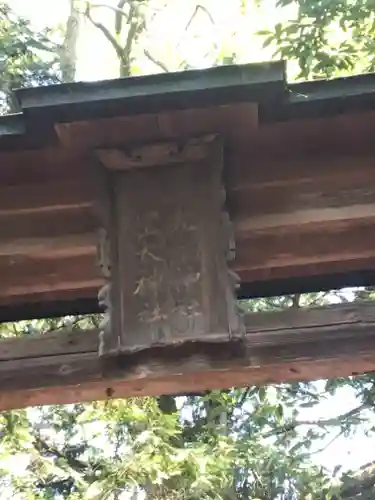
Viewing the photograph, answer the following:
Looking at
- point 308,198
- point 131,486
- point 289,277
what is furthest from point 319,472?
point 308,198

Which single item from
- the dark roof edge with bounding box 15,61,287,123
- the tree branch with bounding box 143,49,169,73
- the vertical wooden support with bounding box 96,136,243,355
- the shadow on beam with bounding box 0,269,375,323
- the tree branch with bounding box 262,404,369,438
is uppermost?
the dark roof edge with bounding box 15,61,287,123

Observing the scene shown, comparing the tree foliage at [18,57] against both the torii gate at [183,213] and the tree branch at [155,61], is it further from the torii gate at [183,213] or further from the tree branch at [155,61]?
the torii gate at [183,213]

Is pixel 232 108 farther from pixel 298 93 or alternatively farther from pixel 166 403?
pixel 166 403

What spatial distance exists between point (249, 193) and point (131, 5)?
181 inches

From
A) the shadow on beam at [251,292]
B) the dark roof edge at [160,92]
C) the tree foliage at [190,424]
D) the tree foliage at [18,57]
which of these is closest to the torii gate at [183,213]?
the dark roof edge at [160,92]

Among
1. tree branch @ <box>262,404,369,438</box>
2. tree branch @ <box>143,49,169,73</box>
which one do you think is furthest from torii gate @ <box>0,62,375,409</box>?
tree branch @ <box>143,49,169,73</box>

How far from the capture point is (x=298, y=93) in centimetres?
159

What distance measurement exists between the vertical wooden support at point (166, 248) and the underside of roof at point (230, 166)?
0.06 m

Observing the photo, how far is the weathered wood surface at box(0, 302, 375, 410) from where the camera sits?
1.60m

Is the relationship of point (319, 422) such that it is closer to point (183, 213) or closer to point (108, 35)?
point (108, 35)

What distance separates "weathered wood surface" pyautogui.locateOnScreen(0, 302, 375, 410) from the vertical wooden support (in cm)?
11

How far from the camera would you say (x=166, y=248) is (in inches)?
62.3

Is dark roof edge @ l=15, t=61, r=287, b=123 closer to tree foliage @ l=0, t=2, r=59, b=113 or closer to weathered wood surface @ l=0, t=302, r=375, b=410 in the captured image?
weathered wood surface @ l=0, t=302, r=375, b=410

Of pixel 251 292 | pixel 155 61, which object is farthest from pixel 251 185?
pixel 155 61
